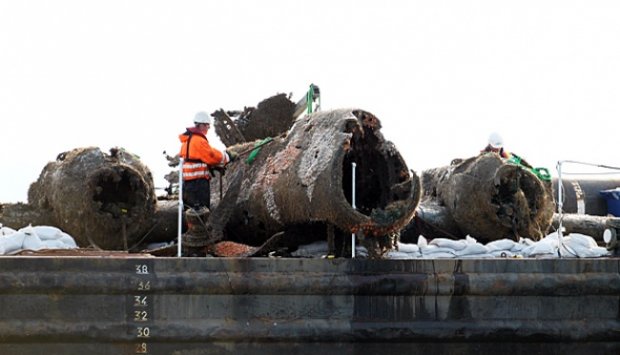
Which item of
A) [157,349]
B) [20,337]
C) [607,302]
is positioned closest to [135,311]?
[157,349]

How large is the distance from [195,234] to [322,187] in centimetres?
156

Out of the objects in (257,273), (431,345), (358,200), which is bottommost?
(431,345)

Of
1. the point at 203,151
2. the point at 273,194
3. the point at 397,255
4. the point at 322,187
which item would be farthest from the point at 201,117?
the point at 397,255

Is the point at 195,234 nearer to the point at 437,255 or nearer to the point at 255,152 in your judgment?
the point at 255,152

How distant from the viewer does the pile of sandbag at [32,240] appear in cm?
934

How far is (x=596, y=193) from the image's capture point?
15.7 metres

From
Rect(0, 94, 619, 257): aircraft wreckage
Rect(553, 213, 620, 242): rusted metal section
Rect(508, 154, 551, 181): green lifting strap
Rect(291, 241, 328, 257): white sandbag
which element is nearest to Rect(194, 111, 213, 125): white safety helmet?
Rect(0, 94, 619, 257): aircraft wreckage

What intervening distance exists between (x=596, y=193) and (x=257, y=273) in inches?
346

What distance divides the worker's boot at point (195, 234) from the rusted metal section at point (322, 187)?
366 mm

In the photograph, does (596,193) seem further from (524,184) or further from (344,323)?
(344,323)

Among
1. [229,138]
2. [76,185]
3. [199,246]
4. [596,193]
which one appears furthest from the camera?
[596,193]

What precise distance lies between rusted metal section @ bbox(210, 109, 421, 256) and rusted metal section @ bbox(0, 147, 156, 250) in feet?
2.93

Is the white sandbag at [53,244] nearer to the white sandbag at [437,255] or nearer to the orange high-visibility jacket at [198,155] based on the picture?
the orange high-visibility jacket at [198,155]

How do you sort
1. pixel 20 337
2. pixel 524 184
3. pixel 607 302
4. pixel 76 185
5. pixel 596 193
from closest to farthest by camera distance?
1. pixel 20 337
2. pixel 607 302
3. pixel 76 185
4. pixel 524 184
5. pixel 596 193
